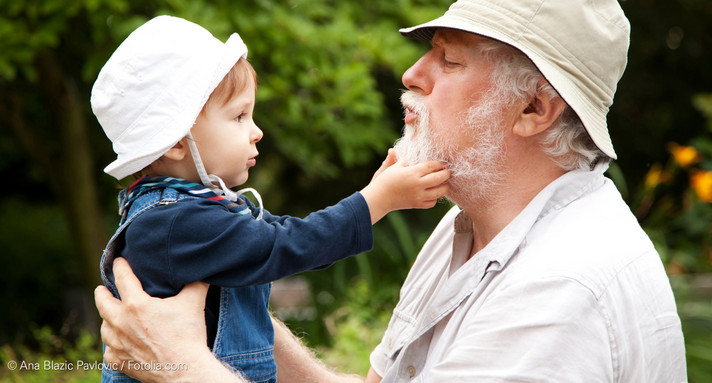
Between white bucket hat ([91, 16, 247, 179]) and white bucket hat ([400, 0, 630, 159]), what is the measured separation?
704 millimetres

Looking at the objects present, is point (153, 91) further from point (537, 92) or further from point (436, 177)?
point (537, 92)

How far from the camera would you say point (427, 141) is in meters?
2.18

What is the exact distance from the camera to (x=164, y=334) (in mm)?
2000

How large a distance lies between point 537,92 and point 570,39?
18 centimetres

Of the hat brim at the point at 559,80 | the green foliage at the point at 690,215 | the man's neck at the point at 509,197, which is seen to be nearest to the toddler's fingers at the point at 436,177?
the man's neck at the point at 509,197

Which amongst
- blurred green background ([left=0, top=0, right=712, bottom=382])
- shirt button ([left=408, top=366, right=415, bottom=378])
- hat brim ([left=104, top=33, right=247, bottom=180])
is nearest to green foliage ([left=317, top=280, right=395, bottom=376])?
blurred green background ([left=0, top=0, right=712, bottom=382])

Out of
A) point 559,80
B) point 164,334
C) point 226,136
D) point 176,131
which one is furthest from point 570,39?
point 164,334

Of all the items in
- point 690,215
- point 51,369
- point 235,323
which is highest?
point 235,323

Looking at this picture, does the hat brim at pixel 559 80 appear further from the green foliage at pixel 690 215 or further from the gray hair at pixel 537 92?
the green foliage at pixel 690 215

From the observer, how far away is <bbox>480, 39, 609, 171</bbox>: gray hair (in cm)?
210

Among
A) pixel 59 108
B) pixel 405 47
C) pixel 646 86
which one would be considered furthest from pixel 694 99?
pixel 59 108

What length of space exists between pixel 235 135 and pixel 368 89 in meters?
2.63

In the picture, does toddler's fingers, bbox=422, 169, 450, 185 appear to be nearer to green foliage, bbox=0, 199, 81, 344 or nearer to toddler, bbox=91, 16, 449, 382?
toddler, bbox=91, 16, 449, 382

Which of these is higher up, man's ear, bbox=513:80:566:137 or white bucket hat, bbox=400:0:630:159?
white bucket hat, bbox=400:0:630:159
